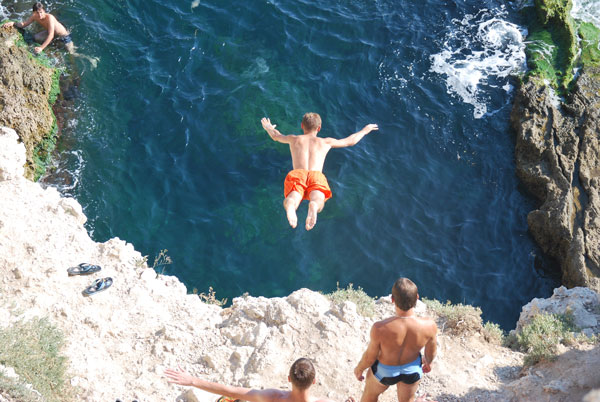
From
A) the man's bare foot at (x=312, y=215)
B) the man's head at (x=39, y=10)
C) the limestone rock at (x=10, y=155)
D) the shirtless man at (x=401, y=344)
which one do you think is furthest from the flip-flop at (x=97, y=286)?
the man's head at (x=39, y=10)

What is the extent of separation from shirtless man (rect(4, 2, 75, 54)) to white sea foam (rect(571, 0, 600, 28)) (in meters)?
14.7

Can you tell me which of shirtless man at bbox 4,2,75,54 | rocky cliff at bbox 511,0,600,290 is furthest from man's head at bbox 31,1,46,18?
rocky cliff at bbox 511,0,600,290

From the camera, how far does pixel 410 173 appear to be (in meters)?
14.1

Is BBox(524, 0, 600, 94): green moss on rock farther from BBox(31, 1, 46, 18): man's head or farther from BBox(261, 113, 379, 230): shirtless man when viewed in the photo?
BBox(31, 1, 46, 18): man's head

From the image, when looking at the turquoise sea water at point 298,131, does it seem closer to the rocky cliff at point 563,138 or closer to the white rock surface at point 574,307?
the rocky cliff at point 563,138

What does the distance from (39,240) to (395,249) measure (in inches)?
282

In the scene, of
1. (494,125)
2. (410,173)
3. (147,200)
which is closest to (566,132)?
(494,125)

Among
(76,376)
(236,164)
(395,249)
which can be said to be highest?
(236,164)

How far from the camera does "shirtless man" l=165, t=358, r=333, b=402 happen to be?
6.34m

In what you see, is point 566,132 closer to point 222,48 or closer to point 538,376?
point 538,376

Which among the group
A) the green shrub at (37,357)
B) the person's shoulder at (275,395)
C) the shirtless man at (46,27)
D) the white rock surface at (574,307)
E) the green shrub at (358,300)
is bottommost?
the green shrub at (37,357)

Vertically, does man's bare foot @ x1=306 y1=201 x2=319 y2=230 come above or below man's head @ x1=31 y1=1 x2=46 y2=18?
below

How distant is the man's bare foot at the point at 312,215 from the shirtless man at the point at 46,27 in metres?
9.62

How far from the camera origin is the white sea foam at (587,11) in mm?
17688
